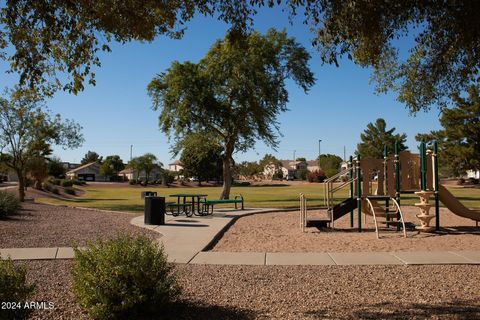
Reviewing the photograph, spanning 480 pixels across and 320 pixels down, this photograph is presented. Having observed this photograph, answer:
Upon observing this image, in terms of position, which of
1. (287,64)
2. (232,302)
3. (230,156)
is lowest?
(232,302)

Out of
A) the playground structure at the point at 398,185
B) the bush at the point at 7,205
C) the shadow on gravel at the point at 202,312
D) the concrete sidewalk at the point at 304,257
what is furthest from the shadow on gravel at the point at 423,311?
the bush at the point at 7,205

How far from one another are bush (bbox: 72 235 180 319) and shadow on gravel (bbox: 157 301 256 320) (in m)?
0.17

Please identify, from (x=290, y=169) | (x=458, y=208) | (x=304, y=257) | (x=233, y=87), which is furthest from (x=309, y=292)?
(x=290, y=169)

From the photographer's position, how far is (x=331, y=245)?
40.8 ft

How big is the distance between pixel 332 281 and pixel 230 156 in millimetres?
29115

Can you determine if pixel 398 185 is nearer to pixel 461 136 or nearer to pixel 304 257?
pixel 304 257

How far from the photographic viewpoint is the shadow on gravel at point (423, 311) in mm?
5648

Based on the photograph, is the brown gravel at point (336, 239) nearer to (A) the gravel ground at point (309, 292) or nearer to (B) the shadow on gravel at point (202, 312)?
(A) the gravel ground at point (309, 292)

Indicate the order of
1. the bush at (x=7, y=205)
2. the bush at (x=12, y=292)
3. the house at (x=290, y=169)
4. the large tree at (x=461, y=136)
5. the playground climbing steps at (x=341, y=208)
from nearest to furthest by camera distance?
the bush at (x=12, y=292)
the playground climbing steps at (x=341, y=208)
the bush at (x=7, y=205)
the large tree at (x=461, y=136)
the house at (x=290, y=169)

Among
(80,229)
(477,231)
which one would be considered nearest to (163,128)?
(80,229)

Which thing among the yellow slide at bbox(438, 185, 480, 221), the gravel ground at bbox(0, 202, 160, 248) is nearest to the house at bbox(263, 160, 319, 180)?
the gravel ground at bbox(0, 202, 160, 248)

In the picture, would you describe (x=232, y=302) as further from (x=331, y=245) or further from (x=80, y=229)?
(x=80, y=229)

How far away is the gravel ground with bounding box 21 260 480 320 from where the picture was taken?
5828 mm

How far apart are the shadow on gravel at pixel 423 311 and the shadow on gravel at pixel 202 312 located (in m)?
1.33
